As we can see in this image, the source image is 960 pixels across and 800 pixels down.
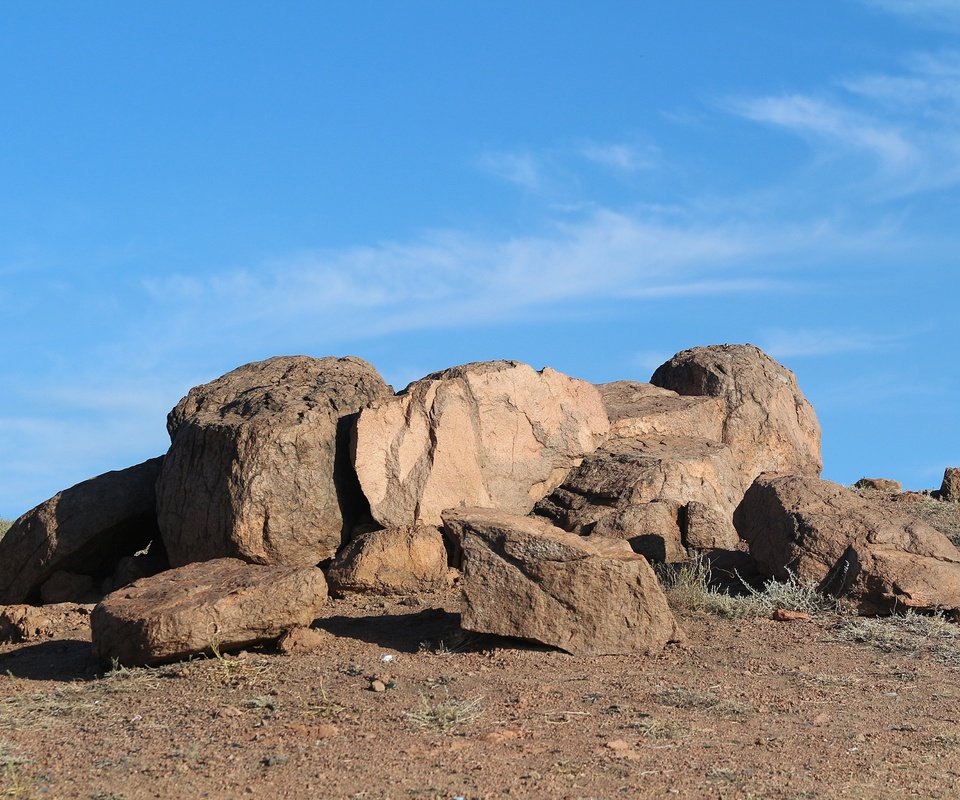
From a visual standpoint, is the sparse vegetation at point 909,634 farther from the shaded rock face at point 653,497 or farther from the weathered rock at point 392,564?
the weathered rock at point 392,564

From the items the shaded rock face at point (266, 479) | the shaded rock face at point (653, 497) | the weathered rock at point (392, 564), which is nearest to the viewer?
the weathered rock at point (392, 564)

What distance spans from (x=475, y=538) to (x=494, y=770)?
92.5 inches

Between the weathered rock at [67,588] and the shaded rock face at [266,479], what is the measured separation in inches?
45.0

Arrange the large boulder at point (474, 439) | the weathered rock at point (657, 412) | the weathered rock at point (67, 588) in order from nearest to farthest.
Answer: the large boulder at point (474, 439), the weathered rock at point (67, 588), the weathered rock at point (657, 412)

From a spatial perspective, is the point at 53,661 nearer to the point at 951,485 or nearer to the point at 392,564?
the point at 392,564

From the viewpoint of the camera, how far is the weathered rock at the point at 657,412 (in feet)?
42.1

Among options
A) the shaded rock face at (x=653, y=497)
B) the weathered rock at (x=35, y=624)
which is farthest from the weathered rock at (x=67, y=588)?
the shaded rock face at (x=653, y=497)

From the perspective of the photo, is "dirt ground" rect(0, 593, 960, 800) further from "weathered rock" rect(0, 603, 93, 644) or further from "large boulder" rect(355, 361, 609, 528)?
"large boulder" rect(355, 361, 609, 528)

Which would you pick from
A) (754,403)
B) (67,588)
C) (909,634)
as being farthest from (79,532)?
(754,403)

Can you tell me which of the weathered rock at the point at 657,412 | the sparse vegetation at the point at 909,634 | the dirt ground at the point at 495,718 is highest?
the weathered rock at the point at 657,412

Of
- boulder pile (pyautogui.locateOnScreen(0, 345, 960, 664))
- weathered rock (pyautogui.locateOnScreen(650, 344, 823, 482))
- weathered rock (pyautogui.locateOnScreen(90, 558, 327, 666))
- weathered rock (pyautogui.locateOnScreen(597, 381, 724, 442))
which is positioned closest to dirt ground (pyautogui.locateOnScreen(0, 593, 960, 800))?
weathered rock (pyautogui.locateOnScreen(90, 558, 327, 666))

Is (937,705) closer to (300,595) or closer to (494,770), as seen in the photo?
(494,770)

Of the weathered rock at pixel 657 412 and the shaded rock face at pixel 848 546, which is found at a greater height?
the weathered rock at pixel 657 412

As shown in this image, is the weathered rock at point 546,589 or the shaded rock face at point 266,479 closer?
the weathered rock at point 546,589
